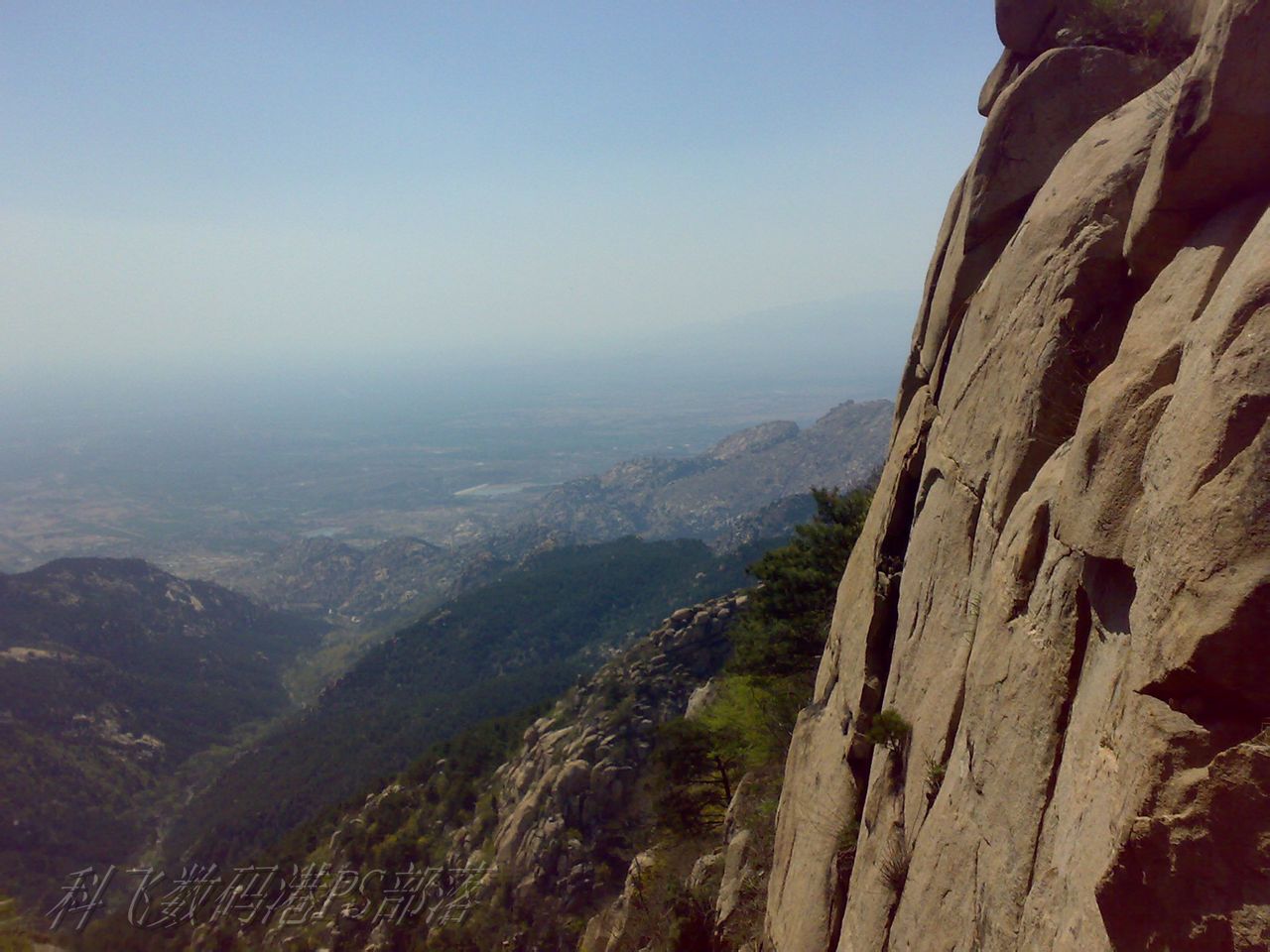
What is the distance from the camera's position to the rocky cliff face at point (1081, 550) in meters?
4.46

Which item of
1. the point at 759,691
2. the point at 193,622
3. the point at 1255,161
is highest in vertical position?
the point at 1255,161

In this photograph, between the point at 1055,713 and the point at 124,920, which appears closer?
the point at 1055,713

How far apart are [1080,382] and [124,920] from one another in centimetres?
9101

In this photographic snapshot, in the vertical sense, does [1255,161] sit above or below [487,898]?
above

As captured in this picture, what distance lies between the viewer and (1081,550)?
6.32 meters

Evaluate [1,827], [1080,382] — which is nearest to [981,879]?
[1080,382]

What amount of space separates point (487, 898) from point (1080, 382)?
1740 inches

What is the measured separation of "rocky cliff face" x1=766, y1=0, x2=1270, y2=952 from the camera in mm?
4457

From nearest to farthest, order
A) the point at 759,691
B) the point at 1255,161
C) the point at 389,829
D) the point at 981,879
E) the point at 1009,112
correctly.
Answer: the point at 1255,161 < the point at 981,879 < the point at 1009,112 < the point at 759,691 < the point at 389,829

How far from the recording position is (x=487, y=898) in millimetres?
40156

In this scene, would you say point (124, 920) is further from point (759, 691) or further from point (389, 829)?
point (759, 691)

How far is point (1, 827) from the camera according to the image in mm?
78312

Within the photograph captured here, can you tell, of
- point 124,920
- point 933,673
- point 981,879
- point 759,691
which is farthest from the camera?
point 124,920

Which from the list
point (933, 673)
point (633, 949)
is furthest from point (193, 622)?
point (933, 673)
